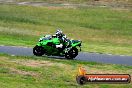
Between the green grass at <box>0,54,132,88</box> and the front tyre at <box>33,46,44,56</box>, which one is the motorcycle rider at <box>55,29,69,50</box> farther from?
the green grass at <box>0,54,132,88</box>

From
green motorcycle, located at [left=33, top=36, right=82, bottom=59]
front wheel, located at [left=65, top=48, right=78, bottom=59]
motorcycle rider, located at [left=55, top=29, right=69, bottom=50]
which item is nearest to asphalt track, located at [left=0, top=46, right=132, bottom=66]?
front wheel, located at [left=65, top=48, right=78, bottom=59]

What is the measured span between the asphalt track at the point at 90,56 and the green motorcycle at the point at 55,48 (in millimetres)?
644

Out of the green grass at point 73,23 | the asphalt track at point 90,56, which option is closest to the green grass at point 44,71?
the asphalt track at point 90,56

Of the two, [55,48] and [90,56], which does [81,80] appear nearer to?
[55,48]

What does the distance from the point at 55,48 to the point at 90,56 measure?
287 centimetres

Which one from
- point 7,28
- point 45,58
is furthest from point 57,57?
point 7,28

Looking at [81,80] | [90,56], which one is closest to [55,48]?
[90,56]

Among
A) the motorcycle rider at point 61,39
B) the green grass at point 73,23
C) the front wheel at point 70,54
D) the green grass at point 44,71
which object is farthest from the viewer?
the green grass at point 73,23

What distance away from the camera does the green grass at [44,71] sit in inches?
703

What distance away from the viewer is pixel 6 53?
87.5 feet

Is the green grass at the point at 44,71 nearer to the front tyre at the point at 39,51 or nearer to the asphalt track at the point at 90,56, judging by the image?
the front tyre at the point at 39,51

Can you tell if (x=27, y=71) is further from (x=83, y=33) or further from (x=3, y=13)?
(x=3, y=13)

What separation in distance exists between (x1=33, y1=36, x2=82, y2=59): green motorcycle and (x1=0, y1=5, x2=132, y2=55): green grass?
42.2 feet

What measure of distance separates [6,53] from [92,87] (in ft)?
33.1
